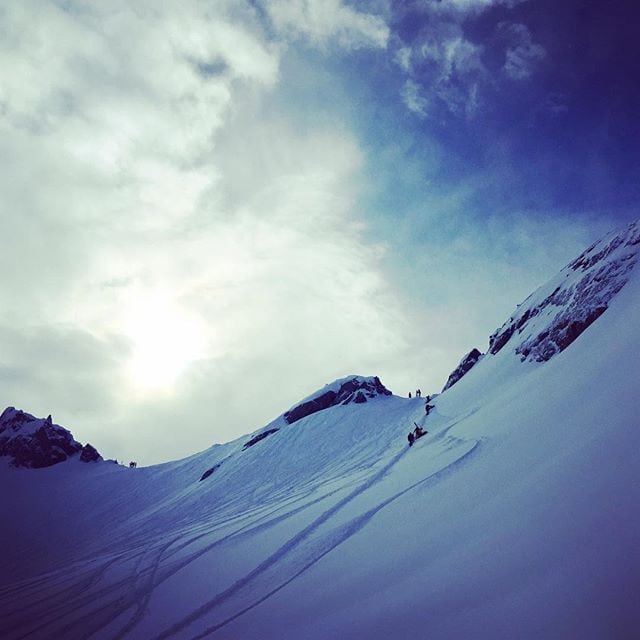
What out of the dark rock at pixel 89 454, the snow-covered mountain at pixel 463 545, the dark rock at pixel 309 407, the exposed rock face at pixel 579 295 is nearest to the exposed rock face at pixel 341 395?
the dark rock at pixel 309 407

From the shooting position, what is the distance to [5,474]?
187 ft

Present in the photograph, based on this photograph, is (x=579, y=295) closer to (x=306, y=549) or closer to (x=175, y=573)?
(x=306, y=549)

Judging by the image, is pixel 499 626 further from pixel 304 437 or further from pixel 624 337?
pixel 304 437

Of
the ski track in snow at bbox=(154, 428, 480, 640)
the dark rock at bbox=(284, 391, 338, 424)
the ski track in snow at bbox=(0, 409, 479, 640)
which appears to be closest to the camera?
the ski track in snow at bbox=(154, 428, 480, 640)

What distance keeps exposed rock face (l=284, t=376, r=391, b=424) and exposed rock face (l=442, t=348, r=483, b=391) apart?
12.1m

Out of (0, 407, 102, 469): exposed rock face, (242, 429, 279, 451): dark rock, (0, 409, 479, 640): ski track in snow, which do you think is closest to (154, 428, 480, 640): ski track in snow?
(0, 409, 479, 640): ski track in snow

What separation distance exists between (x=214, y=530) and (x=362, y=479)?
6.34 metres

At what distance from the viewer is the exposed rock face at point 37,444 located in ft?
200

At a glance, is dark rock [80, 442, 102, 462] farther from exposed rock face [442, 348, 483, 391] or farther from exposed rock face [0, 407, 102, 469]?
exposed rock face [442, 348, 483, 391]

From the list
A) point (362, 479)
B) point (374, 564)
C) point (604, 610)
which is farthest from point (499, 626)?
point (362, 479)

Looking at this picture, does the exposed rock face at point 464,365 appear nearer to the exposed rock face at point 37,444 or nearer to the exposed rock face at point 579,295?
the exposed rock face at point 579,295

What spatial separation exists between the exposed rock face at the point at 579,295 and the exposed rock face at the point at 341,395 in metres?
25.7

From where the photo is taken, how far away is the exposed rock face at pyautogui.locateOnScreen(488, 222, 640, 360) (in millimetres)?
17875

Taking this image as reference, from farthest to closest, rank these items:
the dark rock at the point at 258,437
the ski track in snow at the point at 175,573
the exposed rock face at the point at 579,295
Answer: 1. the dark rock at the point at 258,437
2. the exposed rock face at the point at 579,295
3. the ski track in snow at the point at 175,573
